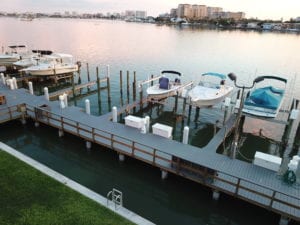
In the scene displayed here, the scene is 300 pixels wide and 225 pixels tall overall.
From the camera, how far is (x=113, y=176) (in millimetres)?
12812

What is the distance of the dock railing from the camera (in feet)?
31.0

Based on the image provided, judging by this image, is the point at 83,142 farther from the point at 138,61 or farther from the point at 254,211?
the point at 138,61

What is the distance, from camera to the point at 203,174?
10727 millimetres

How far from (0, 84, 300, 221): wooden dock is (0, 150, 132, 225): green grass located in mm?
4009

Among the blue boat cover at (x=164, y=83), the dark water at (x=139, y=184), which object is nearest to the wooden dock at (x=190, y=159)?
the dark water at (x=139, y=184)

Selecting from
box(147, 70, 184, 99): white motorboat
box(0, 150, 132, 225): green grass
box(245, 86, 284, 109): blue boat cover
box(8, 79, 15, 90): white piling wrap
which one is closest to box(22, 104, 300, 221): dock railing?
box(0, 150, 132, 225): green grass

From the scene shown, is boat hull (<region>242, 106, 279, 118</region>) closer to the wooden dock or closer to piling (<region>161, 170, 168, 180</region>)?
the wooden dock

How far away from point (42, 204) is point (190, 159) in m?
6.94

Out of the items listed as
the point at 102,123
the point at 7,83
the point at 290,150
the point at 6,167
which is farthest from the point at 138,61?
the point at 6,167

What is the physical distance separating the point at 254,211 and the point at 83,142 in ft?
34.4

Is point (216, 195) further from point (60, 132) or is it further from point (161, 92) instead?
point (161, 92)

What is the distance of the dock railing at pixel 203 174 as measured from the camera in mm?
9453

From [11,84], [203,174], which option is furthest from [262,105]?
[11,84]

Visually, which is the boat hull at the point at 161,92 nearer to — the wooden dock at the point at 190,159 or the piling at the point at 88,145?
the wooden dock at the point at 190,159
